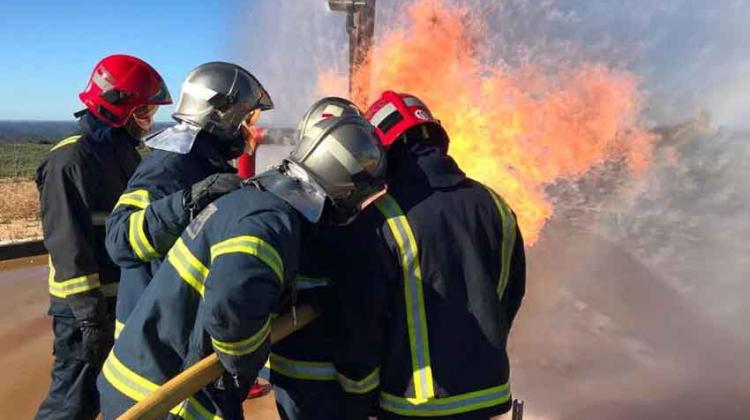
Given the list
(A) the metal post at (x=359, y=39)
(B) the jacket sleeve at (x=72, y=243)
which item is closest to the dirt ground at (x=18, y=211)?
(A) the metal post at (x=359, y=39)

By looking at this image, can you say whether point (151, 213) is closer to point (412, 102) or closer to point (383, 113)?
point (383, 113)

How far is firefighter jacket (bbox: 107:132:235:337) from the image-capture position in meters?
2.14

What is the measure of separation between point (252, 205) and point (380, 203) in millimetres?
500

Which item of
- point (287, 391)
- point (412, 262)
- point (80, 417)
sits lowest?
point (80, 417)

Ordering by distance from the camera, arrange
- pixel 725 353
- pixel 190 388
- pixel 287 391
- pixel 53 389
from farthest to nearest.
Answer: pixel 725 353
pixel 53 389
pixel 287 391
pixel 190 388

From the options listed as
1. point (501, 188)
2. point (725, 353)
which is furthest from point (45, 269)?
point (725, 353)

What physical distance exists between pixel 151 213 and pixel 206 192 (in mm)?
280

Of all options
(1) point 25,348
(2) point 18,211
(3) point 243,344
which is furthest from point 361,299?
(2) point 18,211

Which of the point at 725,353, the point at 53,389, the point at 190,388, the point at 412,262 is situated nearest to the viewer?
the point at 190,388

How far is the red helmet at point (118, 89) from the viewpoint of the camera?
324 centimetres

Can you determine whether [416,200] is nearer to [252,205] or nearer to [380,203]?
[380,203]

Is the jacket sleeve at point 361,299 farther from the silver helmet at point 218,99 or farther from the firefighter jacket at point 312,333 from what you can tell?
the silver helmet at point 218,99

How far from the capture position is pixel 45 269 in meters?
7.57

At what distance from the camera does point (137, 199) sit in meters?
2.38
